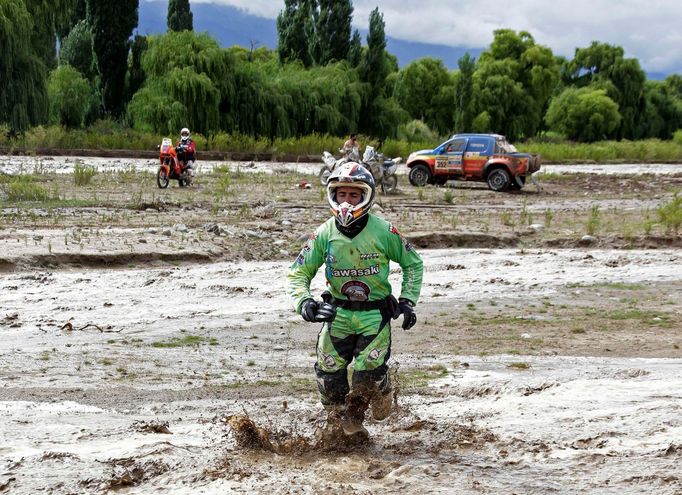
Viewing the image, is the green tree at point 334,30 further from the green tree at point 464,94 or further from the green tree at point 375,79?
the green tree at point 464,94

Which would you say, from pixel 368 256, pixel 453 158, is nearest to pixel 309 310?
pixel 368 256

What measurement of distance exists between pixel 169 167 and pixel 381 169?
18.2 feet

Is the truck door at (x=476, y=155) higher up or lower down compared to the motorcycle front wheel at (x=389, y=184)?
higher up

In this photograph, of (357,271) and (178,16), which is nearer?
(357,271)

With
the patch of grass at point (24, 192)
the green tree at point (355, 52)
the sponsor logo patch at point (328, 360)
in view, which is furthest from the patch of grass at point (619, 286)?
the green tree at point (355, 52)

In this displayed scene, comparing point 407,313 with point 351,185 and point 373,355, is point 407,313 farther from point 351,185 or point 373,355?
point 351,185

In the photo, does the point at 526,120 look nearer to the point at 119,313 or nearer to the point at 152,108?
the point at 152,108

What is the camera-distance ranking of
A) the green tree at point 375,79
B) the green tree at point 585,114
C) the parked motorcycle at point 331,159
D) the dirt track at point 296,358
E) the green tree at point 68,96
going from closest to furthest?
the dirt track at point 296,358 → the parked motorcycle at point 331,159 → the green tree at point 68,96 → the green tree at point 375,79 → the green tree at point 585,114

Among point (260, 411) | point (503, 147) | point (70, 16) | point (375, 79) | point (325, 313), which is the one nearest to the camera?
point (325, 313)

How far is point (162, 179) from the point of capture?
23562mm

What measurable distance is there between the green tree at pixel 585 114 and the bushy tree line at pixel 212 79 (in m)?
6.84

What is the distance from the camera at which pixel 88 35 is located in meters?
48.0

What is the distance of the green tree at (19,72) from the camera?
3078 centimetres

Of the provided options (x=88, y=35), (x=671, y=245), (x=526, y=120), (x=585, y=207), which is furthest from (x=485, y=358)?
(x=526, y=120)
